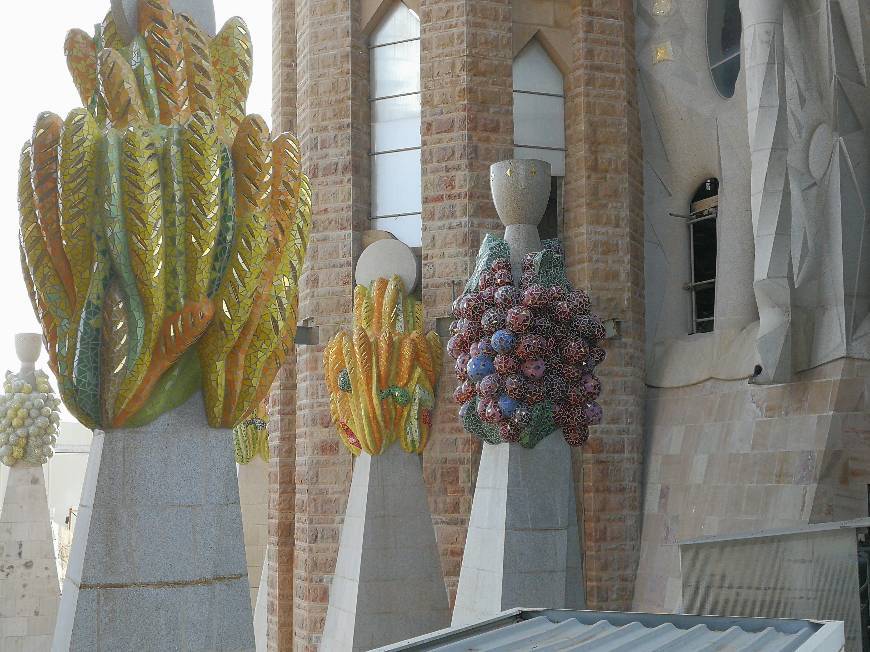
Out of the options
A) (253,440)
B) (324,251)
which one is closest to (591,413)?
(324,251)

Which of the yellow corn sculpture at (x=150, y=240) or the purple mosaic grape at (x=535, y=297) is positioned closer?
the yellow corn sculpture at (x=150, y=240)

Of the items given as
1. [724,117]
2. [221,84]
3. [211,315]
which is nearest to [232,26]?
[221,84]

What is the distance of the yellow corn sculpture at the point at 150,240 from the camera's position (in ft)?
13.1

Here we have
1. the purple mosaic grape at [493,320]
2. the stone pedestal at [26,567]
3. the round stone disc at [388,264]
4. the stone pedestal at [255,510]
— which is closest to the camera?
the purple mosaic grape at [493,320]

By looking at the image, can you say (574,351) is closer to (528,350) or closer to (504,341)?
(528,350)

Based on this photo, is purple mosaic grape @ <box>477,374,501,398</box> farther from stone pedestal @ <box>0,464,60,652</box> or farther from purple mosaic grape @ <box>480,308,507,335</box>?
stone pedestal @ <box>0,464,60,652</box>

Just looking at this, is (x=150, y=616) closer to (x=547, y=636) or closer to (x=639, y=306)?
(x=547, y=636)

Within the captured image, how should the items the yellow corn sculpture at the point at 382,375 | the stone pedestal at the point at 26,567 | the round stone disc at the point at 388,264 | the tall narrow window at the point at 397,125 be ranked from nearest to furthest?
the yellow corn sculpture at the point at 382,375 → the round stone disc at the point at 388,264 → the stone pedestal at the point at 26,567 → the tall narrow window at the point at 397,125

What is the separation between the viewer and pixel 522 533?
6180 mm

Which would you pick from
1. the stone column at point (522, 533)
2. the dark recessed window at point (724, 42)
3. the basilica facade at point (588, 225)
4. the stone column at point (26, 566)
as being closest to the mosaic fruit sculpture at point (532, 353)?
the stone column at point (522, 533)

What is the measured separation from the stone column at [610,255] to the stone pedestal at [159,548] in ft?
18.5

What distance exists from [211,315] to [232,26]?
1277 millimetres

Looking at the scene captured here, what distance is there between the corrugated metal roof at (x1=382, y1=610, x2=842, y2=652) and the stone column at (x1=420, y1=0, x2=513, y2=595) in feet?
19.3

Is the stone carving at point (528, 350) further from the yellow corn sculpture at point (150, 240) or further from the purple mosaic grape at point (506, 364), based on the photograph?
the yellow corn sculpture at point (150, 240)
